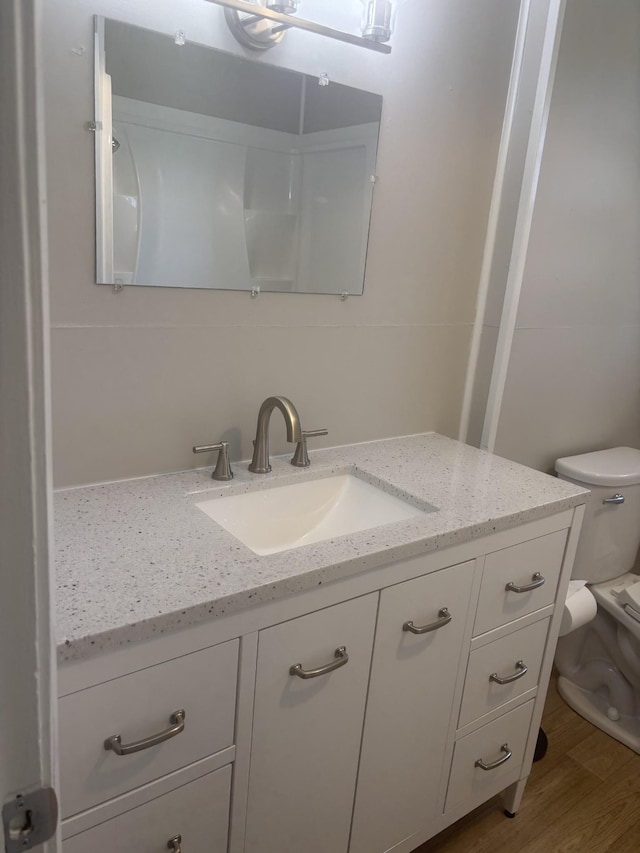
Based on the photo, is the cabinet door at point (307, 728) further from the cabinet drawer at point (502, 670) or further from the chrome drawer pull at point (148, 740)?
the cabinet drawer at point (502, 670)

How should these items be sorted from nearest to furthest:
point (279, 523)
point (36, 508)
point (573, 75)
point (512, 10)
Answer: point (36, 508)
point (279, 523)
point (512, 10)
point (573, 75)

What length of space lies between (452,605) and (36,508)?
3.49 ft

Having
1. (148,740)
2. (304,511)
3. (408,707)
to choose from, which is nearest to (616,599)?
(408,707)

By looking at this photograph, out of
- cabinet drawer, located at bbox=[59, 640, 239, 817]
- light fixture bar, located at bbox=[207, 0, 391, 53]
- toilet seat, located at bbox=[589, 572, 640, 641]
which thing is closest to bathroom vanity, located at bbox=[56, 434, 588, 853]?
cabinet drawer, located at bbox=[59, 640, 239, 817]

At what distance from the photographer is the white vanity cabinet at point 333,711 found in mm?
955

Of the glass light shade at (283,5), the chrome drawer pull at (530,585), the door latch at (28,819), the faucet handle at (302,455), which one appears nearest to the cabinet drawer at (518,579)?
the chrome drawer pull at (530,585)

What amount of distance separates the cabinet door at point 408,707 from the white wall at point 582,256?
85 centimetres

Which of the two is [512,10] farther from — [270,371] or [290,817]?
[290,817]

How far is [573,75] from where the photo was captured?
1.86 meters

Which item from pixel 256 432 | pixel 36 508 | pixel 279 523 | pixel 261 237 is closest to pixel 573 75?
pixel 261 237

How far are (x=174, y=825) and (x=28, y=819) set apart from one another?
66 centimetres

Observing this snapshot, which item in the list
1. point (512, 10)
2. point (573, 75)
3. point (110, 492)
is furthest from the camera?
point (573, 75)

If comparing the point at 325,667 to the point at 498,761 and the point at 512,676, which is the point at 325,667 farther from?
the point at 498,761

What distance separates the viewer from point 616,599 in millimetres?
2102
